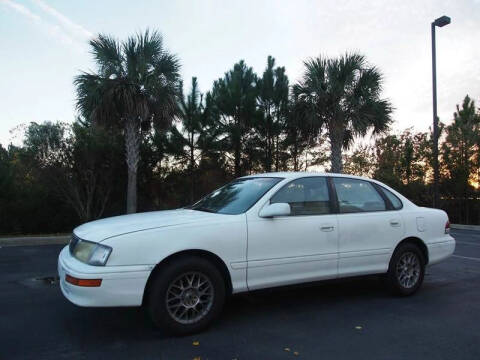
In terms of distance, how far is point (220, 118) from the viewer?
17250 millimetres

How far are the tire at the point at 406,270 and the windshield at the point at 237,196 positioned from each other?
6.06ft

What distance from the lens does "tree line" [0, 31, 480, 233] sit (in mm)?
13469

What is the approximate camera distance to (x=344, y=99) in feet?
49.4

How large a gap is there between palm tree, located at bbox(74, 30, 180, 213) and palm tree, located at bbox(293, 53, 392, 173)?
5.35m

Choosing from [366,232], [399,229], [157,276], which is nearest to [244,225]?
[157,276]

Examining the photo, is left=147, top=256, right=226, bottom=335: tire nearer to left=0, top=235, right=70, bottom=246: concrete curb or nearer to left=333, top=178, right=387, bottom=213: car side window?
left=333, top=178, right=387, bottom=213: car side window

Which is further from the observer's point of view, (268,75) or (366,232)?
(268,75)

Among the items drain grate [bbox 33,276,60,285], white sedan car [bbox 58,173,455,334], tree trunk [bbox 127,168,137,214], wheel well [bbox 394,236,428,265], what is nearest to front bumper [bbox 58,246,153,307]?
white sedan car [bbox 58,173,455,334]

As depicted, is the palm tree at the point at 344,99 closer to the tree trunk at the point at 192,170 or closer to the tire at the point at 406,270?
the tree trunk at the point at 192,170

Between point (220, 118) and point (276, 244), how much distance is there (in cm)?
1356

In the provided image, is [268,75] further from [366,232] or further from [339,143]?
[366,232]

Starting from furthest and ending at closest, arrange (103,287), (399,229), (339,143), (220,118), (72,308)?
(220,118) → (339,143) → (399,229) → (72,308) → (103,287)

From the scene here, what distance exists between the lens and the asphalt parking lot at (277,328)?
3.39 m

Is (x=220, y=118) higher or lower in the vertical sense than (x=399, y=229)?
higher
